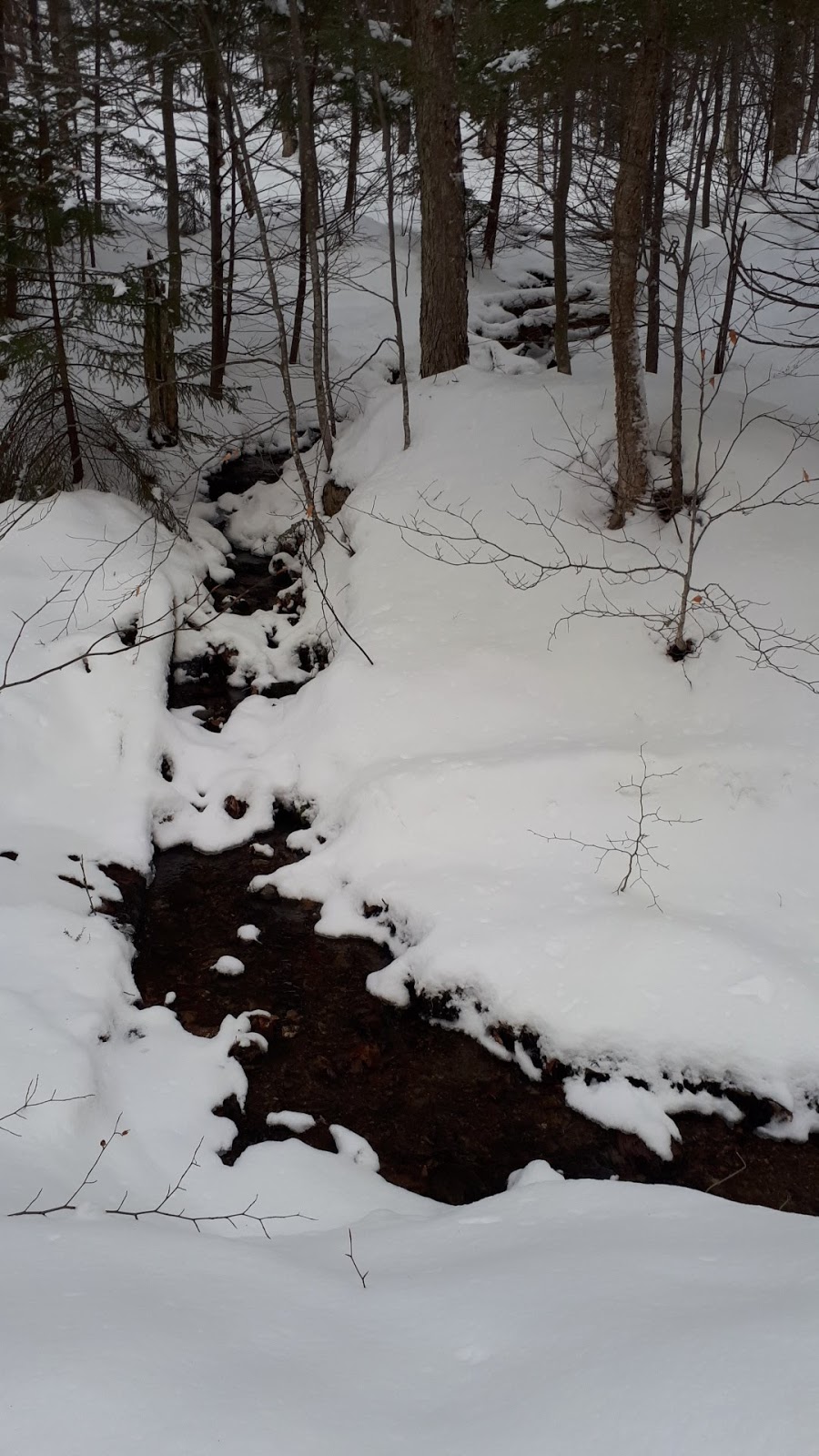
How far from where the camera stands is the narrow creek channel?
4.37m

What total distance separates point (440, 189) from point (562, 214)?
78.8 inches

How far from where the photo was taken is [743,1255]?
2773mm

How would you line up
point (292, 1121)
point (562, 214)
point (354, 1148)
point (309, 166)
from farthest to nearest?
point (562, 214) → point (309, 166) → point (292, 1121) → point (354, 1148)

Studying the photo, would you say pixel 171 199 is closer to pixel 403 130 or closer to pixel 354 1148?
pixel 403 130

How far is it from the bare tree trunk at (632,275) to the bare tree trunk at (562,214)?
303 centimetres

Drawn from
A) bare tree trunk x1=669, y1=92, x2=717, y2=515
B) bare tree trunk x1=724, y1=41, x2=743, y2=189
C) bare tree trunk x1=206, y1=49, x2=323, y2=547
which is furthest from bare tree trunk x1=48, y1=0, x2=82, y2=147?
bare tree trunk x1=724, y1=41, x2=743, y2=189

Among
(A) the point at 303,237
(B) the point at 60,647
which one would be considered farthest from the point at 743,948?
(A) the point at 303,237

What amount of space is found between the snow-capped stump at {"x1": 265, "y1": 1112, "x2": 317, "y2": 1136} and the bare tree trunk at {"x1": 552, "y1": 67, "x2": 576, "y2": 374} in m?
9.92

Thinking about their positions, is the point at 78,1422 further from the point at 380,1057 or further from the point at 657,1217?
the point at 380,1057

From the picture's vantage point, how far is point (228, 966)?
5.61m

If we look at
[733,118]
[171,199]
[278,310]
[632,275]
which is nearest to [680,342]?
[632,275]

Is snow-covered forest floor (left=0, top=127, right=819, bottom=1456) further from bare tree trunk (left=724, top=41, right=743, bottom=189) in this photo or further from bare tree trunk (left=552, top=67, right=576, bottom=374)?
bare tree trunk (left=724, top=41, right=743, bottom=189)

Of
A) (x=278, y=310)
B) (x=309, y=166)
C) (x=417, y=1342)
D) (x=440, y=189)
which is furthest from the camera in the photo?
(x=440, y=189)

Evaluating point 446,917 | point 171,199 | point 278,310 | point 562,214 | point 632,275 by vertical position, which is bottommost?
point 446,917
